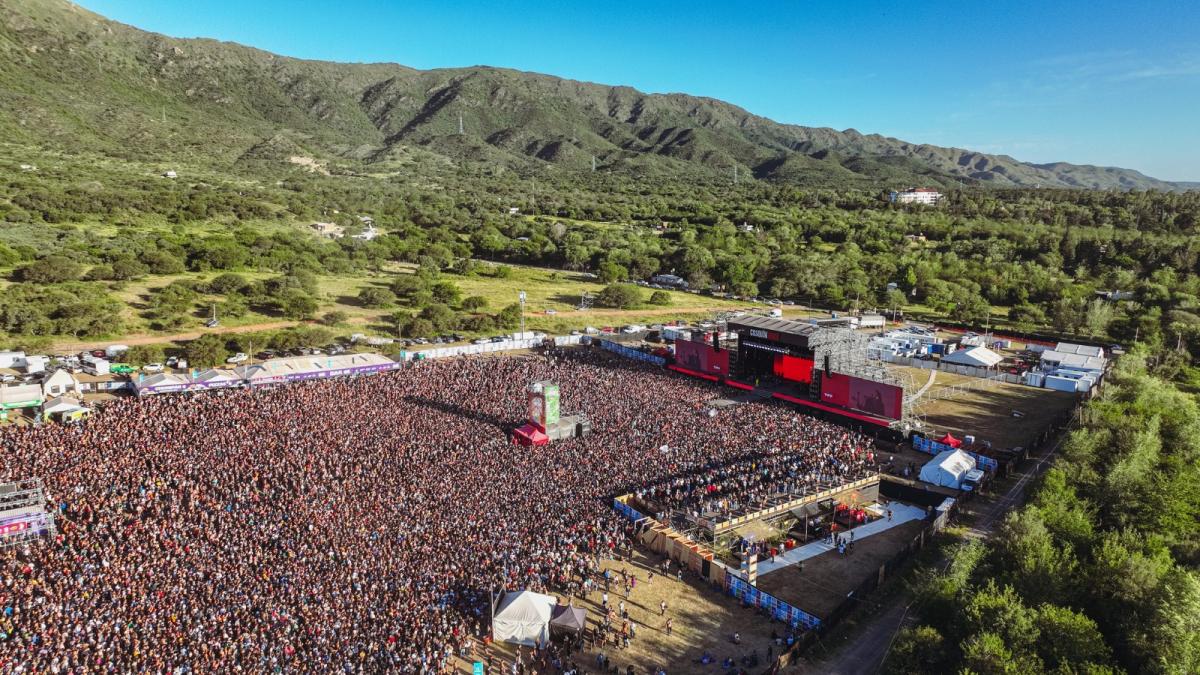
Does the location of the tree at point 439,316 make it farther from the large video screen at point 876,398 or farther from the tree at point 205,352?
the large video screen at point 876,398

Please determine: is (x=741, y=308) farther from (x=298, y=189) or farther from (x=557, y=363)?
(x=298, y=189)

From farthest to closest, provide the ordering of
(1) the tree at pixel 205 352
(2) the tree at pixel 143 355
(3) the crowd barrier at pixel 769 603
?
(1) the tree at pixel 205 352, (2) the tree at pixel 143 355, (3) the crowd barrier at pixel 769 603

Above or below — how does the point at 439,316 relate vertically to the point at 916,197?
below

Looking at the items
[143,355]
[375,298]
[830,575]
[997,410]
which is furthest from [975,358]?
[143,355]

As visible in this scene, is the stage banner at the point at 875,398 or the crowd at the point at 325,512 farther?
the stage banner at the point at 875,398

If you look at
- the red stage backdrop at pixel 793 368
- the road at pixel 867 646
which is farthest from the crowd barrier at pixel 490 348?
the road at pixel 867 646

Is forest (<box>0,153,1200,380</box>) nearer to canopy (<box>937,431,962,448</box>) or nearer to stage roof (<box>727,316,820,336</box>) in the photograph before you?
canopy (<box>937,431,962,448</box>)

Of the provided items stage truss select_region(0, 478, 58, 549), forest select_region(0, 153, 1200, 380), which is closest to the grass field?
forest select_region(0, 153, 1200, 380)

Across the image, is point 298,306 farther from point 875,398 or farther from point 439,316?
point 875,398
